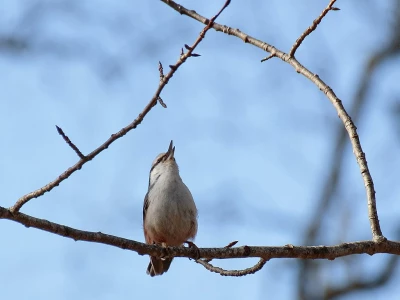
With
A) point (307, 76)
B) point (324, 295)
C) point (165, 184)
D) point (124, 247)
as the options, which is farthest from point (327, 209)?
point (124, 247)

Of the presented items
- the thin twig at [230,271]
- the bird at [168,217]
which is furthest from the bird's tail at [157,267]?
the thin twig at [230,271]

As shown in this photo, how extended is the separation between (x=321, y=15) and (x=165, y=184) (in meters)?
2.65

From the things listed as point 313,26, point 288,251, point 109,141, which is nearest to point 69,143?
point 109,141

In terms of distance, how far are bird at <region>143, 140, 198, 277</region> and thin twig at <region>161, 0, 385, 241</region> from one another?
204cm

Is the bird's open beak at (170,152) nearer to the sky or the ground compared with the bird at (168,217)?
nearer to the sky

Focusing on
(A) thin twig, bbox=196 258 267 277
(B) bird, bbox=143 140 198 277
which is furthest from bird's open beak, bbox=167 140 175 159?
(A) thin twig, bbox=196 258 267 277

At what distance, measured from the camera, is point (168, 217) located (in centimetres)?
575

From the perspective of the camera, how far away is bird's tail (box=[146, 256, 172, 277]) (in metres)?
5.96

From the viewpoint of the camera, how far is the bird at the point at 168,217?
5.75 meters

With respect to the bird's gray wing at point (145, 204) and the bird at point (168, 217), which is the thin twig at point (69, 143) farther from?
the bird's gray wing at point (145, 204)

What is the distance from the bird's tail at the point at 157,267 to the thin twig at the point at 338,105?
2.47 m

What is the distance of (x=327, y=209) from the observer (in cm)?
704

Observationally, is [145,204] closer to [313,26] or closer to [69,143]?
[313,26]

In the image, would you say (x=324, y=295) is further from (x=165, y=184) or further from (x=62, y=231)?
(x=62, y=231)
